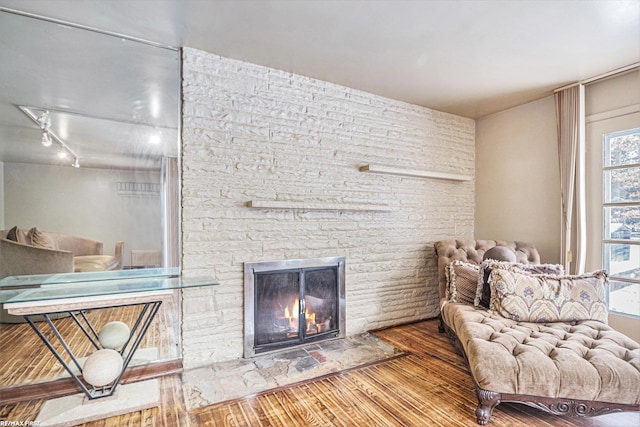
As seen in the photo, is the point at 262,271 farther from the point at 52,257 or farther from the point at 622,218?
the point at 622,218

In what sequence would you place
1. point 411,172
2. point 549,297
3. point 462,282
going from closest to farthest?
1. point 549,297
2. point 462,282
3. point 411,172

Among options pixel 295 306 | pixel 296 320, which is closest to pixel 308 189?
pixel 295 306

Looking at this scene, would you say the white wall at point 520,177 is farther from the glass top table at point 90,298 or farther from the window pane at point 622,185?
the glass top table at point 90,298

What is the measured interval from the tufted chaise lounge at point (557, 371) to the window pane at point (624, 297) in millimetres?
1056

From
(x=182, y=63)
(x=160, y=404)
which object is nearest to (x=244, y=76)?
(x=182, y=63)

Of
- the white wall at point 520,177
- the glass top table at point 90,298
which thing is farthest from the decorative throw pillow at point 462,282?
the glass top table at point 90,298

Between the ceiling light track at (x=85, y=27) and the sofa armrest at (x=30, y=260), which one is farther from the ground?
the ceiling light track at (x=85, y=27)

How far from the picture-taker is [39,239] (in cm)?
202

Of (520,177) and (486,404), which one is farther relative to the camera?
(520,177)

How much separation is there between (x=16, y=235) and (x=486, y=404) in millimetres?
2975

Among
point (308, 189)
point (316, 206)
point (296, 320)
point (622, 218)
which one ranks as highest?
point (308, 189)

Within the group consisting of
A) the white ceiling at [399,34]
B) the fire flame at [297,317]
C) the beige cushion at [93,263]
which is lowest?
the fire flame at [297,317]

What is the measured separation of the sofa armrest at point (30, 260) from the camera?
197 centimetres

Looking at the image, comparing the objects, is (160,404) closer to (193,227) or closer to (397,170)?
(193,227)
